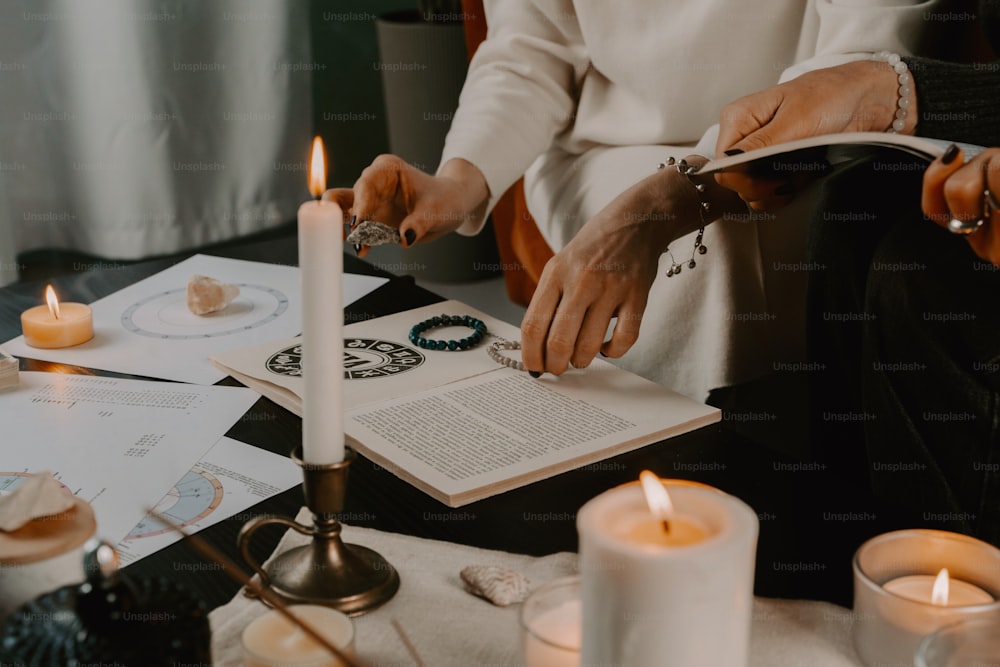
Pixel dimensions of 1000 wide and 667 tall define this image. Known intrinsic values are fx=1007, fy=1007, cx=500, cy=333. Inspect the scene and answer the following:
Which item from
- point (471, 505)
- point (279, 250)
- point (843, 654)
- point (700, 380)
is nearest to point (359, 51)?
point (279, 250)

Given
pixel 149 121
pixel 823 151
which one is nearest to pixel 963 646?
pixel 823 151

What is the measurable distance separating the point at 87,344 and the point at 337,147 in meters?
2.10

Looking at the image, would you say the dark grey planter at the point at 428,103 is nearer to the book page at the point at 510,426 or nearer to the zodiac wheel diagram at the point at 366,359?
the zodiac wheel diagram at the point at 366,359

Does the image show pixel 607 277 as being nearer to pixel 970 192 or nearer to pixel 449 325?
pixel 449 325

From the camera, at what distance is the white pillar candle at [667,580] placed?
383 mm

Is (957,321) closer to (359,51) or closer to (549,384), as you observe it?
(549,384)

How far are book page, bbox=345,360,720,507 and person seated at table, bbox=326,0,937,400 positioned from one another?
0.07 metres

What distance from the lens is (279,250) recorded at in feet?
4.37

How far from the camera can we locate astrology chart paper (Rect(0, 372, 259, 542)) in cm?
72

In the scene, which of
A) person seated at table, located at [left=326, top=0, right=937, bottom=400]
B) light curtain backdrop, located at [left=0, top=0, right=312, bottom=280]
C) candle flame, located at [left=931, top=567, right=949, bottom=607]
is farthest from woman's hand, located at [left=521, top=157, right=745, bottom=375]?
light curtain backdrop, located at [left=0, top=0, right=312, bottom=280]

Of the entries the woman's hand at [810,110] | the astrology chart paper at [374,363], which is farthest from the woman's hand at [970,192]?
the astrology chart paper at [374,363]

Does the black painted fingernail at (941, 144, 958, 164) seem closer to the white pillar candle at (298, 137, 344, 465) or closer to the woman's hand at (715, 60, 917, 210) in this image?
the woman's hand at (715, 60, 917, 210)

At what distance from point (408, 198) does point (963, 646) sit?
84 cm

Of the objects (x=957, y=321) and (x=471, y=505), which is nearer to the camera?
(x=471, y=505)
